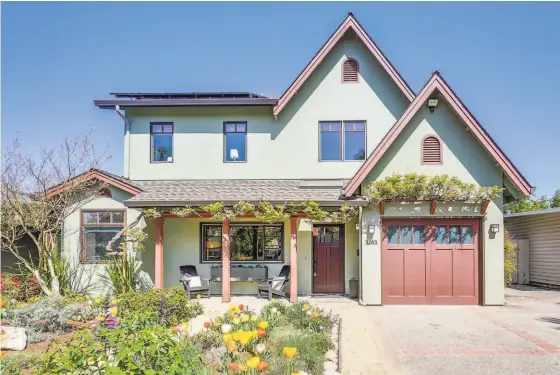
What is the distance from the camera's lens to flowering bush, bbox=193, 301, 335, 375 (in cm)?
486

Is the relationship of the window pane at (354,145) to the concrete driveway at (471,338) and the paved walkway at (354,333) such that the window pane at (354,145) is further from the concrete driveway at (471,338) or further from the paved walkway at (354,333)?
the concrete driveway at (471,338)

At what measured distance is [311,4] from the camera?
10.4 m

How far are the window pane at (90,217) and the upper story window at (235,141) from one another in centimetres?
446

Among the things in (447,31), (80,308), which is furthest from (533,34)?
(80,308)

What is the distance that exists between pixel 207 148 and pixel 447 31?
8.21 meters

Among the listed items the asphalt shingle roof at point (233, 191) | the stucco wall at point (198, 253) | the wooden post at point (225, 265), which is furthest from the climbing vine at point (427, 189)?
the wooden post at point (225, 265)

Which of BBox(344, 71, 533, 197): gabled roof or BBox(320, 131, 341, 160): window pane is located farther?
BBox(320, 131, 341, 160): window pane

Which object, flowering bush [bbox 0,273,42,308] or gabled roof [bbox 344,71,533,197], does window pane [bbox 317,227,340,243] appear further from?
flowering bush [bbox 0,273,42,308]

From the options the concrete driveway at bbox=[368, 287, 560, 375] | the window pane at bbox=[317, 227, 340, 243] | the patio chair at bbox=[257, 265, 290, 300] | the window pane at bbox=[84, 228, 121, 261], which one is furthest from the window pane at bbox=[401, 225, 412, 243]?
the window pane at bbox=[84, 228, 121, 261]

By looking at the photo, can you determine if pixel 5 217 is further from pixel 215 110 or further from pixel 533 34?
pixel 533 34

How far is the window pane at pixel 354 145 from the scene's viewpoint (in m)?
13.3

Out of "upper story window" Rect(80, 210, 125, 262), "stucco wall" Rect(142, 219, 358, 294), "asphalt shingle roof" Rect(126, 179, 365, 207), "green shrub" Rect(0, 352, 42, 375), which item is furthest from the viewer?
"stucco wall" Rect(142, 219, 358, 294)

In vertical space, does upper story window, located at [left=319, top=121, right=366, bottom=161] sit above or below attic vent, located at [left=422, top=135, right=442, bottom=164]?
above

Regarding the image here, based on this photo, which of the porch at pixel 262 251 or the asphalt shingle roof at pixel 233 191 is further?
the porch at pixel 262 251
